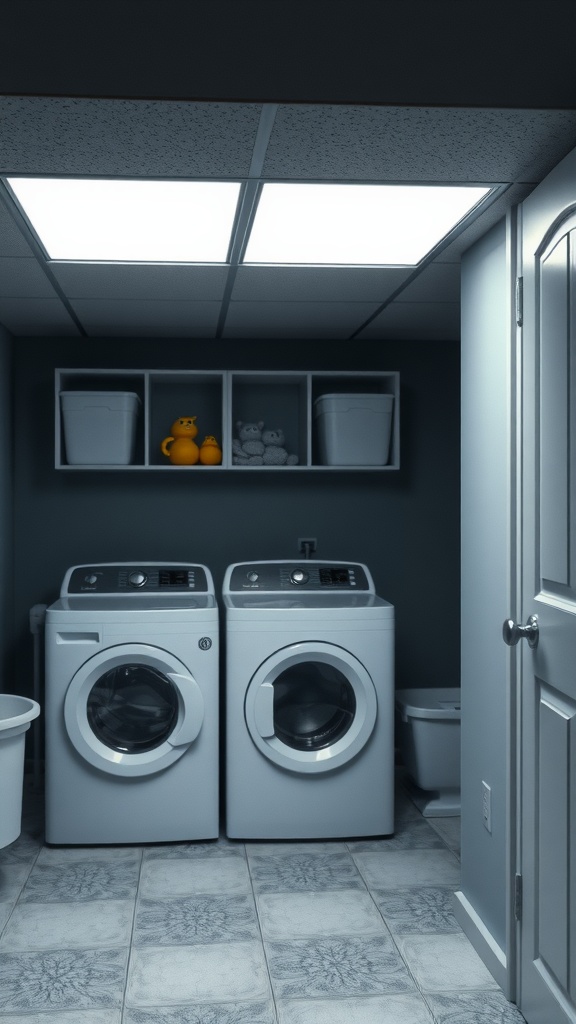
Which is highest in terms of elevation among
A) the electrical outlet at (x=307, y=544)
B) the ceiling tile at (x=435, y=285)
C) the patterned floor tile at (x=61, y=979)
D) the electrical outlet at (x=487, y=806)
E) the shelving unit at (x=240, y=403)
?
the ceiling tile at (x=435, y=285)

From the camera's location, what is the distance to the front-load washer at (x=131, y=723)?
310 centimetres

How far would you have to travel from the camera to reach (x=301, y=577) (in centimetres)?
357

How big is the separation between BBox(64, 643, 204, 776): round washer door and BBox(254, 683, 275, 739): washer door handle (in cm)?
20

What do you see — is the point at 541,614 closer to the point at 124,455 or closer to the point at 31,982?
the point at 31,982

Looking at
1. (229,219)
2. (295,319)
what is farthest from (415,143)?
(295,319)

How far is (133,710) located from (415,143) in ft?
7.26

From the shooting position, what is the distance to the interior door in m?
1.73

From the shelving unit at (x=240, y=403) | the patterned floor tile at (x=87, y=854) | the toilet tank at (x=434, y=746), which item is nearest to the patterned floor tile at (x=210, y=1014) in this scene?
the patterned floor tile at (x=87, y=854)

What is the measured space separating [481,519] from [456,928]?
3.92ft

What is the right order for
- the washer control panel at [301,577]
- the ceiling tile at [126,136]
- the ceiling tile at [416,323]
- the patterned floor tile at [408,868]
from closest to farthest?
the ceiling tile at [126,136]
the patterned floor tile at [408,868]
the ceiling tile at [416,323]
the washer control panel at [301,577]

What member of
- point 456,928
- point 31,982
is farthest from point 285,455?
point 31,982

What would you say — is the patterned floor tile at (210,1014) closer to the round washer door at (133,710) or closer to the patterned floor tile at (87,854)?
the patterned floor tile at (87,854)

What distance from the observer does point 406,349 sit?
400cm

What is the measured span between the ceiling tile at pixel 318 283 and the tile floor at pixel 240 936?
1.95m
